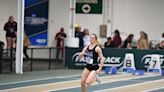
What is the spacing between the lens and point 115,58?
893 inches

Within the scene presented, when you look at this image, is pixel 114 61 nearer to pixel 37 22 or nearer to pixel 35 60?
pixel 35 60

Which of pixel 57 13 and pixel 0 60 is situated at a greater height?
pixel 57 13

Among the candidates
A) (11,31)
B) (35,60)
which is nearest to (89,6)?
(35,60)

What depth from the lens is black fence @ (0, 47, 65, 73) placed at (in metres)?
20.4

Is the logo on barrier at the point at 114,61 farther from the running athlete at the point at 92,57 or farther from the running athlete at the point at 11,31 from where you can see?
the running athlete at the point at 92,57

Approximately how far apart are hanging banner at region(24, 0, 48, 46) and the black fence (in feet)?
4.97

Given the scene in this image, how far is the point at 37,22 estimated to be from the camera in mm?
28688

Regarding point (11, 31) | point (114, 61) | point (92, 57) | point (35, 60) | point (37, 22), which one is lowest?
point (35, 60)

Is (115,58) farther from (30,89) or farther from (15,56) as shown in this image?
(30,89)

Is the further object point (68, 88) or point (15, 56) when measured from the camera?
point (15, 56)

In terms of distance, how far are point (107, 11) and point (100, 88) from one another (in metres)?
14.1

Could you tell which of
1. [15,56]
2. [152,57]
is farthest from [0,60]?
[152,57]

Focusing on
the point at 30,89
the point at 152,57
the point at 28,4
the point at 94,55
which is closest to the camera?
the point at 94,55

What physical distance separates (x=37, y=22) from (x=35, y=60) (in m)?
2.68
